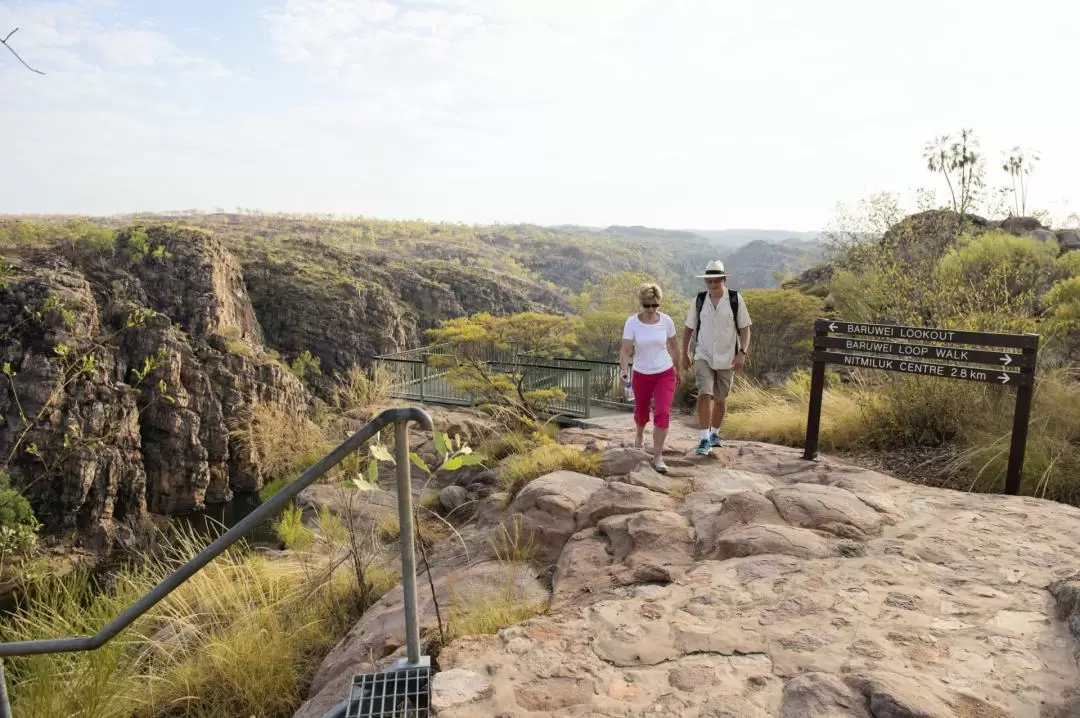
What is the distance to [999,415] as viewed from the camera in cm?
711

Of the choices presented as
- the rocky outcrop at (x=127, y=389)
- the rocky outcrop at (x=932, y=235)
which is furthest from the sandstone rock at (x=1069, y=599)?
the rocky outcrop at (x=127, y=389)

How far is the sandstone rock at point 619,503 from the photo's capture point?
5.16 meters

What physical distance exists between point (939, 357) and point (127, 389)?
1197 inches

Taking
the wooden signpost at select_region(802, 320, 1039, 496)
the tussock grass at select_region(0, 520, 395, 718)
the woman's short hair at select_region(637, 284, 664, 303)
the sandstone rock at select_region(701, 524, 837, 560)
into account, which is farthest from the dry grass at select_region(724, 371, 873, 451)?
the tussock grass at select_region(0, 520, 395, 718)

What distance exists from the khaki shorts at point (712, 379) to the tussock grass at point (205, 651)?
3.50 meters

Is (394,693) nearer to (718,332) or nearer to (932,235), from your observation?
(718,332)

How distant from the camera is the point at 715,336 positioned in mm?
6477

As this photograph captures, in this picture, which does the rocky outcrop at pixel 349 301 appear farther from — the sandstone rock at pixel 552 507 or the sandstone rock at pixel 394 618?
the sandstone rock at pixel 394 618

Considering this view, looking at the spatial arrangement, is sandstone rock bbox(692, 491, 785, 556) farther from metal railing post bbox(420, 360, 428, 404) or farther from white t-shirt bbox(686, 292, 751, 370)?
metal railing post bbox(420, 360, 428, 404)

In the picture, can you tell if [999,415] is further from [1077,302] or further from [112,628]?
[112,628]

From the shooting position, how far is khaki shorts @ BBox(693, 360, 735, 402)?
21.7 ft

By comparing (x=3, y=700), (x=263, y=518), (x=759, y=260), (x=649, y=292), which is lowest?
(x=3, y=700)

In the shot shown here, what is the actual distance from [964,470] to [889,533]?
2.77 m

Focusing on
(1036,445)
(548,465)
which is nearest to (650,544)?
(548,465)
